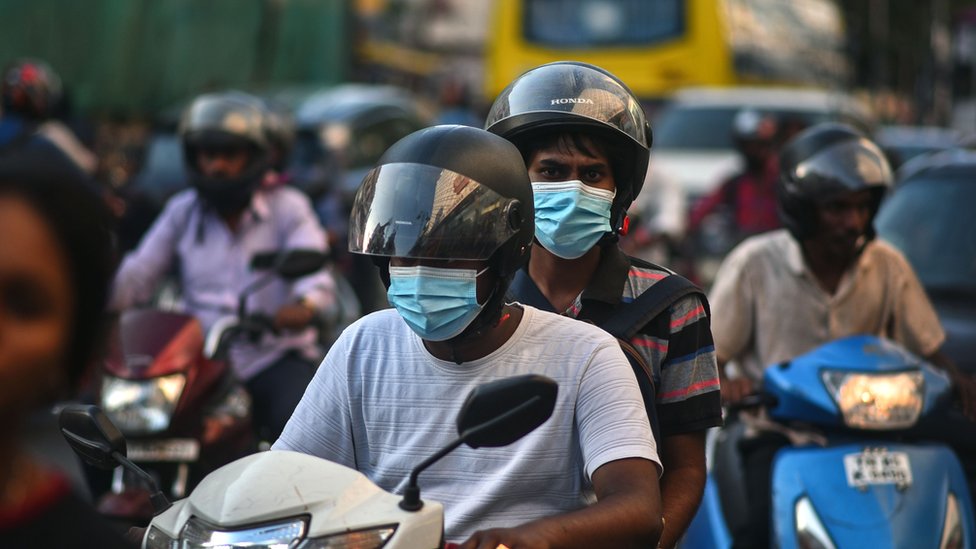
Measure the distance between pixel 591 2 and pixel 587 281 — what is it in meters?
18.1

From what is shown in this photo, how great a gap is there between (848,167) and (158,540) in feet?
9.56

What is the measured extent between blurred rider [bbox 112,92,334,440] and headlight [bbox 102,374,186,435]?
0.65m

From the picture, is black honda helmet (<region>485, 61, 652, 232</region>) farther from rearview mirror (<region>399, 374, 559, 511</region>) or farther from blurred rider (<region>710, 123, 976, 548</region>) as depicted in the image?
blurred rider (<region>710, 123, 976, 548</region>)

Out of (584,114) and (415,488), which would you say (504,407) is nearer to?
(415,488)

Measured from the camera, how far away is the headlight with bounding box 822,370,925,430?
13.6ft

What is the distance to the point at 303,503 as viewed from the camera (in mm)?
2301

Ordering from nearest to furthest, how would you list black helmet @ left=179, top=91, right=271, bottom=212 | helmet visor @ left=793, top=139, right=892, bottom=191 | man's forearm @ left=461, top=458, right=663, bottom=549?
man's forearm @ left=461, top=458, right=663, bottom=549
helmet visor @ left=793, top=139, right=892, bottom=191
black helmet @ left=179, top=91, right=271, bottom=212

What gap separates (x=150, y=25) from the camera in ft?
59.7

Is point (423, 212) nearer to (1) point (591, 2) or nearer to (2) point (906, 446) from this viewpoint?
(2) point (906, 446)

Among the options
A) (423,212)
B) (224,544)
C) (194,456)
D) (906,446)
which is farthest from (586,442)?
(194,456)

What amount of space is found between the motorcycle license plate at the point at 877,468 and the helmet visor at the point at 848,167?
2.97 feet

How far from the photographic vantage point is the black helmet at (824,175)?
4.75 meters

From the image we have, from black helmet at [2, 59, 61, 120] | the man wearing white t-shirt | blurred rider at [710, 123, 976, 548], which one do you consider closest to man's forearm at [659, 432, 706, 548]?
the man wearing white t-shirt

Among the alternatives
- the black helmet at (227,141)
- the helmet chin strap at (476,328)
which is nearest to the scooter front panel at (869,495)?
the helmet chin strap at (476,328)
